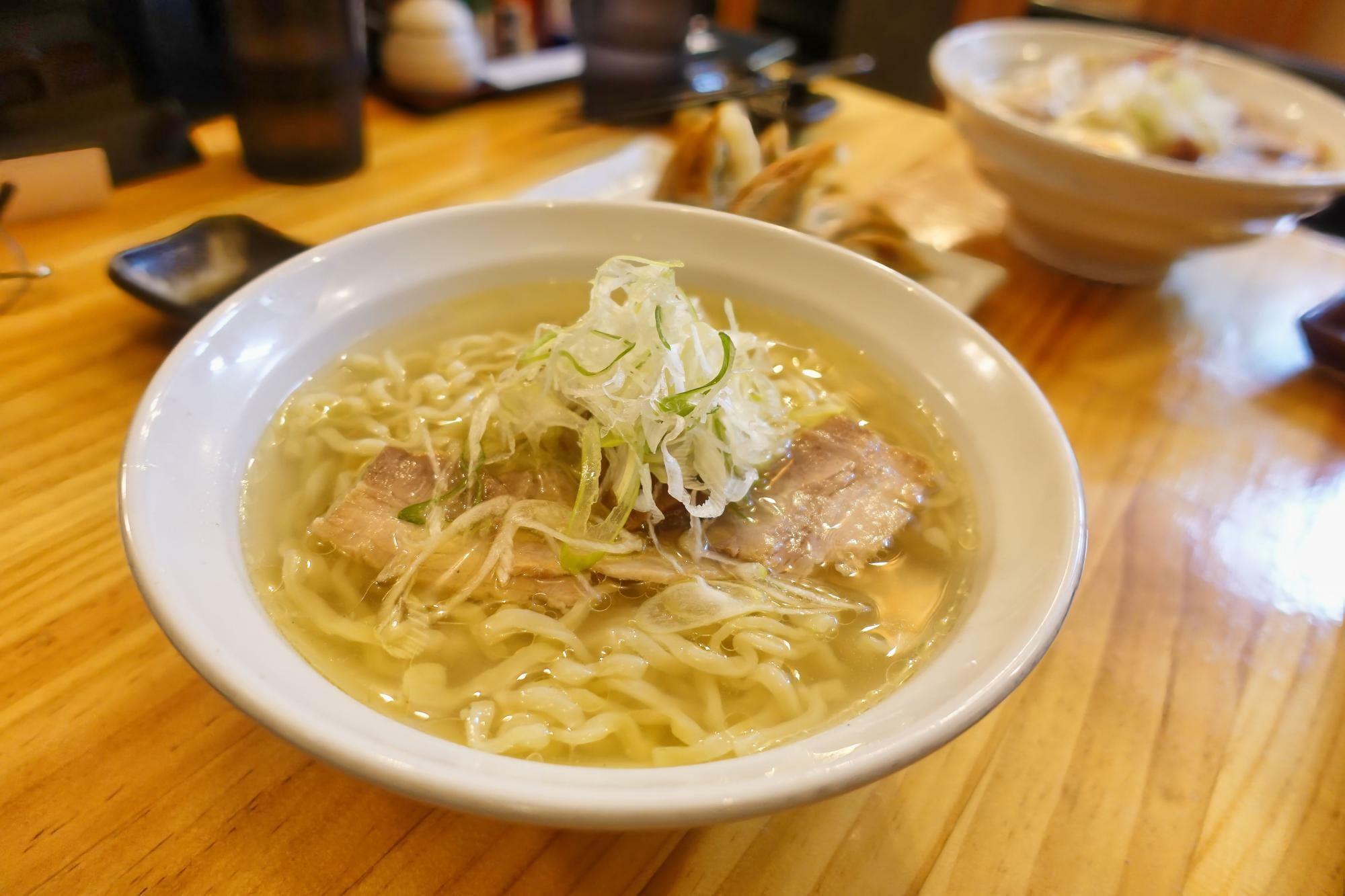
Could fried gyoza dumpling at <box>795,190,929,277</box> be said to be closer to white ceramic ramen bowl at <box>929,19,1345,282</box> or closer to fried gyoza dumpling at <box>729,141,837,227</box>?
fried gyoza dumpling at <box>729,141,837,227</box>

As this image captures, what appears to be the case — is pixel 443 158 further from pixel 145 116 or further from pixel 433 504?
pixel 433 504

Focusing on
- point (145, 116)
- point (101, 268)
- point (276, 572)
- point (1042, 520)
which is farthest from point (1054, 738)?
point (145, 116)

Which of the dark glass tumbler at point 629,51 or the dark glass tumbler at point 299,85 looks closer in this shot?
the dark glass tumbler at point 299,85

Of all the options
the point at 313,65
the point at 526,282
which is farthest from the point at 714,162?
the point at 313,65

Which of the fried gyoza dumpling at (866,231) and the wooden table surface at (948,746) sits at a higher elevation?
the fried gyoza dumpling at (866,231)

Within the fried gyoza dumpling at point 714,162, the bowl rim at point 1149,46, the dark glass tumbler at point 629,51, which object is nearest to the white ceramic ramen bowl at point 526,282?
the fried gyoza dumpling at point 714,162

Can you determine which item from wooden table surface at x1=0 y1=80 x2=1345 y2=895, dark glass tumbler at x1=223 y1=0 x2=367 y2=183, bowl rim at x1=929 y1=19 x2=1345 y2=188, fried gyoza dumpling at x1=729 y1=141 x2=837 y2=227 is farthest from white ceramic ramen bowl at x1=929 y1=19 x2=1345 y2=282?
dark glass tumbler at x1=223 y1=0 x2=367 y2=183

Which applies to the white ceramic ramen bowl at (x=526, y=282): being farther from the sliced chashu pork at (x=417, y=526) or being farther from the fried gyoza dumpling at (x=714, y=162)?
the fried gyoza dumpling at (x=714, y=162)
